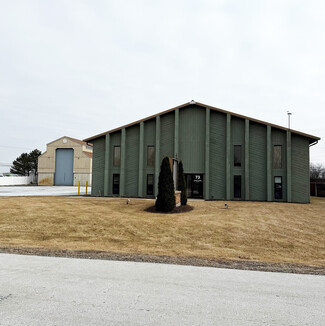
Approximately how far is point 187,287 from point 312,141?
24306mm

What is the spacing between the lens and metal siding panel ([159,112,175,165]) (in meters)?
27.4

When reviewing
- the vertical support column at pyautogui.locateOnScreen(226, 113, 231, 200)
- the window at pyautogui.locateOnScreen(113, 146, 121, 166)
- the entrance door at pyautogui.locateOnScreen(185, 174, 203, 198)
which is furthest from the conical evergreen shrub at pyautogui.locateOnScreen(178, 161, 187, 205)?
the window at pyautogui.locateOnScreen(113, 146, 121, 166)

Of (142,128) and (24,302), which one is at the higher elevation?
(142,128)

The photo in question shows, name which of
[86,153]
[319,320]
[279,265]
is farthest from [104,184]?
[86,153]

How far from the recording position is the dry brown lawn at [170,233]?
359 inches

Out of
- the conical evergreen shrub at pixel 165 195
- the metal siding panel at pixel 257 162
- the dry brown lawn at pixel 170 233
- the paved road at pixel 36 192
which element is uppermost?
the metal siding panel at pixel 257 162

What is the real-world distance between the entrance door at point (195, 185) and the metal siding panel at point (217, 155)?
1083 millimetres

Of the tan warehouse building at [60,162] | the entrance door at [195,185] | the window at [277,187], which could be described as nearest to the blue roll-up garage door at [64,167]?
the tan warehouse building at [60,162]

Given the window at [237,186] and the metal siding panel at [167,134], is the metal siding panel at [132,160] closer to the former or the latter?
the metal siding panel at [167,134]

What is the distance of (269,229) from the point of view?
1264 centimetres

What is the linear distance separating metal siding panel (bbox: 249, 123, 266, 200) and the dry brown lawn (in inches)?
373

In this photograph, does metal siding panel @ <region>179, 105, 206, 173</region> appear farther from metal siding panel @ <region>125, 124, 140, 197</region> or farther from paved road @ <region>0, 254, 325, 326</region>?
paved road @ <region>0, 254, 325, 326</region>

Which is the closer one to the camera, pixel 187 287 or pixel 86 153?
pixel 187 287

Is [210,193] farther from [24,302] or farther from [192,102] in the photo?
[24,302]
